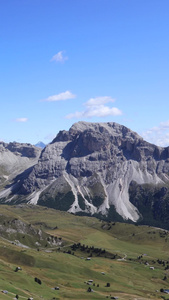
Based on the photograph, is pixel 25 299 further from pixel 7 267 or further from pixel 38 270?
pixel 38 270

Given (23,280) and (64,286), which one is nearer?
(23,280)

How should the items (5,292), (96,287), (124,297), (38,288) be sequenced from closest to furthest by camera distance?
(5,292) < (38,288) < (124,297) < (96,287)

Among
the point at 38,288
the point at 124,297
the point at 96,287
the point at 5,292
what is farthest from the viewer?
the point at 96,287

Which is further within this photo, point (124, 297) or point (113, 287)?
point (113, 287)

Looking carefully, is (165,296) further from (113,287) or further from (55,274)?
(55,274)

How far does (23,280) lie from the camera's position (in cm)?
16050

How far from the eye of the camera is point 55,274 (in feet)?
653

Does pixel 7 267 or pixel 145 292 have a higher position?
pixel 7 267

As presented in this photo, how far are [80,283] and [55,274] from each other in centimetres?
1589

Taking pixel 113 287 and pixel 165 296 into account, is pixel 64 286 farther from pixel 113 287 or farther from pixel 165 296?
pixel 165 296

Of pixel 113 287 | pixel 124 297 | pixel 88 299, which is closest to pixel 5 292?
pixel 88 299

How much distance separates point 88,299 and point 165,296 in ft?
189

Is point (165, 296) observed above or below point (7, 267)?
below

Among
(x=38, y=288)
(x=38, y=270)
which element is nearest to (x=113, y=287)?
(x=38, y=270)
